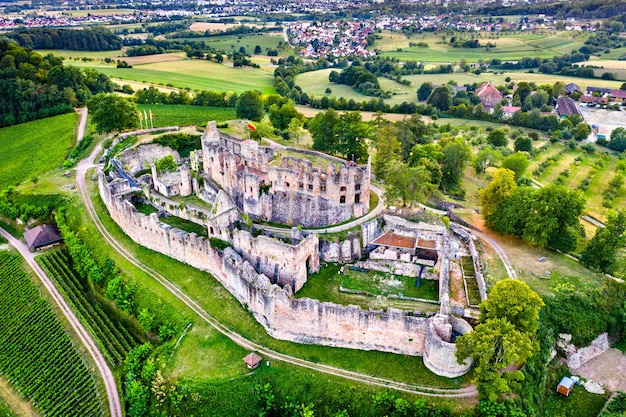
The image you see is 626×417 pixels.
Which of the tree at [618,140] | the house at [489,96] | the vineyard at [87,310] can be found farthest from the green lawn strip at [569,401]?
the house at [489,96]

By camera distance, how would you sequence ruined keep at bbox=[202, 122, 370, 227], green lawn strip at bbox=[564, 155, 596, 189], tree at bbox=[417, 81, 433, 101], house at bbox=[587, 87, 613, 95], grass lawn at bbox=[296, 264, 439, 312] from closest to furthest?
grass lawn at bbox=[296, 264, 439, 312] → ruined keep at bbox=[202, 122, 370, 227] → green lawn strip at bbox=[564, 155, 596, 189] → tree at bbox=[417, 81, 433, 101] → house at bbox=[587, 87, 613, 95]

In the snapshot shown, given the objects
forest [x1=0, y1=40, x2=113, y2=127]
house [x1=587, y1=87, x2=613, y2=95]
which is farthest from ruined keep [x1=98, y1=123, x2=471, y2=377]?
house [x1=587, y1=87, x2=613, y2=95]

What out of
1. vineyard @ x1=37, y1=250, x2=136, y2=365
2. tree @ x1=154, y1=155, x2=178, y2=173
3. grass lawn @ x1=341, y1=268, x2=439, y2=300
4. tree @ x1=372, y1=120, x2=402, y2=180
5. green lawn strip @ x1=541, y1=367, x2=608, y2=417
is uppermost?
tree @ x1=372, y1=120, x2=402, y2=180

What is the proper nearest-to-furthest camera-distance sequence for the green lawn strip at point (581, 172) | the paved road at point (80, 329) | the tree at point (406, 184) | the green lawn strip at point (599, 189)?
the paved road at point (80, 329), the tree at point (406, 184), the green lawn strip at point (599, 189), the green lawn strip at point (581, 172)

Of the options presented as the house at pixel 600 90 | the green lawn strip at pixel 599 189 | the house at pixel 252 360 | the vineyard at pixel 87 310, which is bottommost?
the vineyard at pixel 87 310

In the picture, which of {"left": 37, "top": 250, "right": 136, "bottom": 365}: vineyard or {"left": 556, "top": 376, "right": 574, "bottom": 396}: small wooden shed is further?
{"left": 37, "top": 250, "right": 136, "bottom": 365}: vineyard

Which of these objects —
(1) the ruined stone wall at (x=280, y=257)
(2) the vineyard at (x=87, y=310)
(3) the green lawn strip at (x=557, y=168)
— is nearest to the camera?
(2) the vineyard at (x=87, y=310)

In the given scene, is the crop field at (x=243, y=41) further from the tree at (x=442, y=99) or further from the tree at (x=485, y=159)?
the tree at (x=485, y=159)

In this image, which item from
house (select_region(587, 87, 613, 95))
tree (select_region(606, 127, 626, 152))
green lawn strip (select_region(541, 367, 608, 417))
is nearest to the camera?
green lawn strip (select_region(541, 367, 608, 417))

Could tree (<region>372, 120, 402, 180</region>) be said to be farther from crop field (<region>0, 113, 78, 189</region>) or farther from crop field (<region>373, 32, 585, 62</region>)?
crop field (<region>373, 32, 585, 62</region>)
